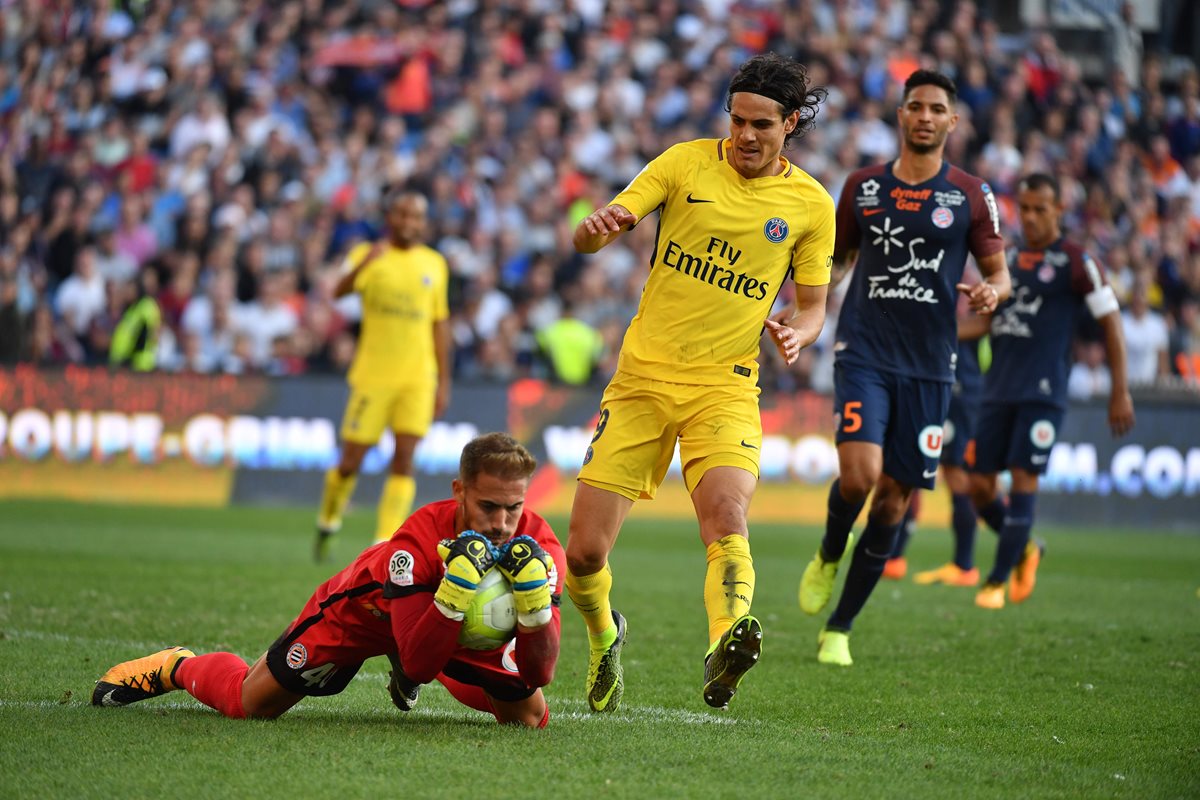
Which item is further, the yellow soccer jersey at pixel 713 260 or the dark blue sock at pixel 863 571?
the dark blue sock at pixel 863 571

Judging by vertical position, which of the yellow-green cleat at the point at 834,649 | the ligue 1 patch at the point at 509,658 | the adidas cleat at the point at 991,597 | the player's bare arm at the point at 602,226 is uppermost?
the player's bare arm at the point at 602,226

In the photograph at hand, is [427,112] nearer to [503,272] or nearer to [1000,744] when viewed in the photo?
[503,272]

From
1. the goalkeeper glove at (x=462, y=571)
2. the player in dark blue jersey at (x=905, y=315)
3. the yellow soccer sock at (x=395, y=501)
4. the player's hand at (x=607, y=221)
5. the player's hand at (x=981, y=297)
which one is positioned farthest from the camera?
the yellow soccer sock at (x=395, y=501)

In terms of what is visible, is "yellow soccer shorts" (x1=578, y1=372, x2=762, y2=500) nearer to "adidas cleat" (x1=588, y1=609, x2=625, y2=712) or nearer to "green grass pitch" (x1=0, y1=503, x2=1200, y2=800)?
"adidas cleat" (x1=588, y1=609, x2=625, y2=712)

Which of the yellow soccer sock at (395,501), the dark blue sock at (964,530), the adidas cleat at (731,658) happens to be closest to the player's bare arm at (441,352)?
the yellow soccer sock at (395,501)

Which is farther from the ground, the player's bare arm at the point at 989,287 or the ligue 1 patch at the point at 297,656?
the player's bare arm at the point at 989,287

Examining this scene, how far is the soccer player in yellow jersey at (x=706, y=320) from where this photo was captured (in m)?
6.03

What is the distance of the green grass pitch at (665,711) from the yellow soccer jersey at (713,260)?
1375 millimetres

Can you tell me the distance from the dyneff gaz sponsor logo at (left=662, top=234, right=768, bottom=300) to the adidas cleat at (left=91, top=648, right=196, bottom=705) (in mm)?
2402

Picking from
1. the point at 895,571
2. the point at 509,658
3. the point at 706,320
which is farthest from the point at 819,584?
the point at 895,571

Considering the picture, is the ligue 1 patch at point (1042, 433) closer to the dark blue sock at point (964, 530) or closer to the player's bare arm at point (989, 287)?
the dark blue sock at point (964, 530)

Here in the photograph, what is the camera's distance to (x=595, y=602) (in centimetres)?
612

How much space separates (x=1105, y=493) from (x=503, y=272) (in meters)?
7.41

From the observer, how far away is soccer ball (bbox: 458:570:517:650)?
5.07 metres
